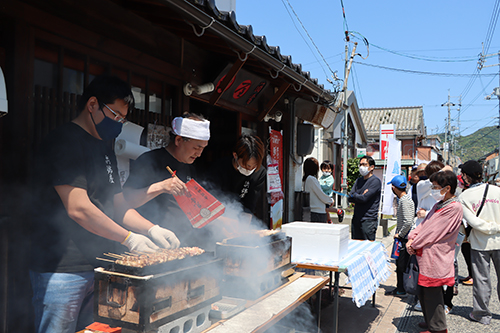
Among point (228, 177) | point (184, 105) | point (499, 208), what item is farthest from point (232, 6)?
point (499, 208)

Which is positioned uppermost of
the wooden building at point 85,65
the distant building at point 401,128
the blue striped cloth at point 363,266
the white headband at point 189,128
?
the distant building at point 401,128

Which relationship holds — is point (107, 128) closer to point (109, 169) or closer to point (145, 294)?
point (109, 169)

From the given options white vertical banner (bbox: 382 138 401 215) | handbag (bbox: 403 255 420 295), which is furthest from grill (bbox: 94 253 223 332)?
white vertical banner (bbox: 382 138 401 215)

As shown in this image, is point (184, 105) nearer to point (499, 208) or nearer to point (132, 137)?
point (132, 137)

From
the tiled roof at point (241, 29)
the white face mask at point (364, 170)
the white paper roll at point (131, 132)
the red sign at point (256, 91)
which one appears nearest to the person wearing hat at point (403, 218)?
the white face mask at point (364, 170)

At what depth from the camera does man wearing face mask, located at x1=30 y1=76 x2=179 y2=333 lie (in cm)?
229

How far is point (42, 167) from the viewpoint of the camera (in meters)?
2.32

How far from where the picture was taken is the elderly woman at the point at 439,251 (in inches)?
175

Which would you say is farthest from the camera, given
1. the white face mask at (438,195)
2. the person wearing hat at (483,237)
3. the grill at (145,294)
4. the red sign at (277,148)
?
the red sign at (277,148)

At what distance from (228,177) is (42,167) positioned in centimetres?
234

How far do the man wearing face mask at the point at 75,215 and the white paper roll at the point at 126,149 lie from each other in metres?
1.13

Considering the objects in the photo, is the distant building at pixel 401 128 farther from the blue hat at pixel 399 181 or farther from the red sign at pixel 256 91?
the red sign at pixel 256 91

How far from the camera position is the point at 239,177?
4379mm

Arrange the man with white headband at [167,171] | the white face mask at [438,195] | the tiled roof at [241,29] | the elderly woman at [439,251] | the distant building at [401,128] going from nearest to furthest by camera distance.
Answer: the man with white headband at [167,171]
the tiled roof at [241,29]
the elderly woman at [439,251]
the white face mask at [438,195]
the distant building at [401,128]
